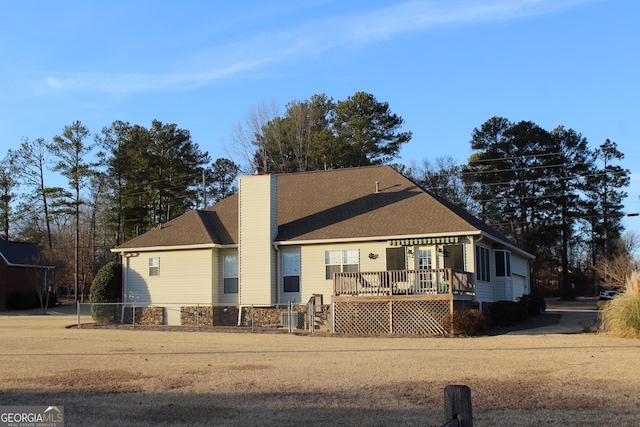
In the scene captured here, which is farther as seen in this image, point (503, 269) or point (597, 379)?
point (503, 269)

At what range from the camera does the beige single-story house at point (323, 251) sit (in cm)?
2483

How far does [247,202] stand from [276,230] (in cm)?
172

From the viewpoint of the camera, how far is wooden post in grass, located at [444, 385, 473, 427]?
5.64 meters

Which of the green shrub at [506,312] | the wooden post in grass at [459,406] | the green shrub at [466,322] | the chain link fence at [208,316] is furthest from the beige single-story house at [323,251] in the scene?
the wooden post in grass at [459,406]

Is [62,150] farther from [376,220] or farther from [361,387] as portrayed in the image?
[361,387]

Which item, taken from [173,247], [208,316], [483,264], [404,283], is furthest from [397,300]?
[173,247]

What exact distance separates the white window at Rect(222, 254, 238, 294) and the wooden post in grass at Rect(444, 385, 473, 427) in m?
23.5

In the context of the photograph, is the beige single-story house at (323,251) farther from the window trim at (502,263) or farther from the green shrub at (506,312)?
the green shrub at (506,312)

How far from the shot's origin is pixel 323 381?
11.5m

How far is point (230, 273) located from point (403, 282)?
8.35m

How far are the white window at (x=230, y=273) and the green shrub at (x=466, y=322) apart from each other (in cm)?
1025

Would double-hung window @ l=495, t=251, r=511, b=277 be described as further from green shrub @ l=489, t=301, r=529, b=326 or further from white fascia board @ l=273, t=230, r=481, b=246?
white fascia board @ l=273, t=230, r=481, b=246

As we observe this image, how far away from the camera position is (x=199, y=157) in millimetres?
58812

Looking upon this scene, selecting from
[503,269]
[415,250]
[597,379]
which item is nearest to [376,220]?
[415,250]
